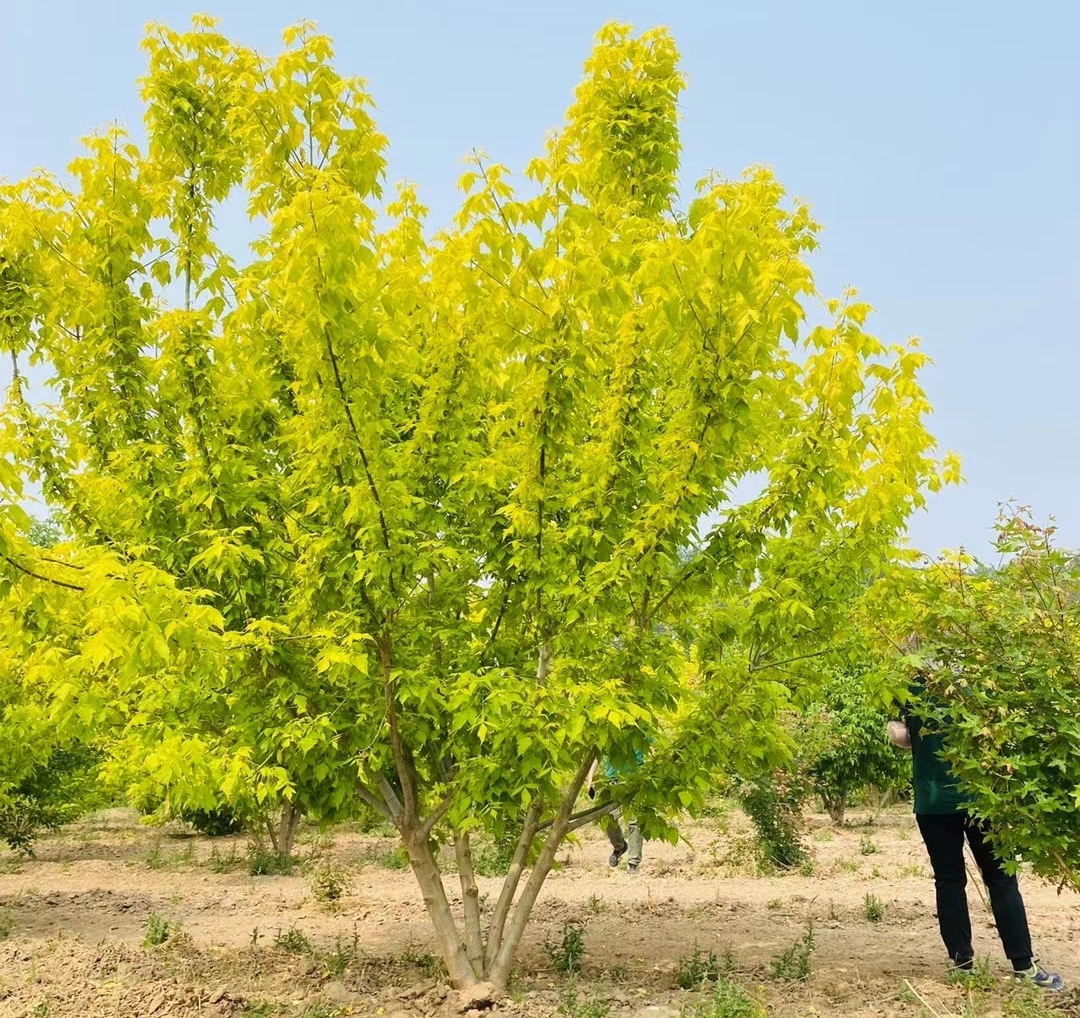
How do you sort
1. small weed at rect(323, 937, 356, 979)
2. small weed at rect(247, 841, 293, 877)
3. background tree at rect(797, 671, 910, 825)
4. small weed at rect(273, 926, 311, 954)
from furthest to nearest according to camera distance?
background tree at rect(797, 671, 910, 825)
small weed at rect(247, 841, 293, 877)
small weed at rect(273, 926, 311, 954)
small weed at rect(323, 937, 356, 979)

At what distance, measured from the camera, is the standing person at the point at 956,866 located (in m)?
4.26

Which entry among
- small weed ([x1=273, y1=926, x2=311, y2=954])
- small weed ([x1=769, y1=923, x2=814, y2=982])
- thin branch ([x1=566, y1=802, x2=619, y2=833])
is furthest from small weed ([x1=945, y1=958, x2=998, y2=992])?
small weed ([x1=273, y1=926, x2=311, y2=954])

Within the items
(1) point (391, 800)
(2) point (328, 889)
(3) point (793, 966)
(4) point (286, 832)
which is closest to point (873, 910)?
(3) point (793, 966)

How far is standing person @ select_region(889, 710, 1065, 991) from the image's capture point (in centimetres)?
426

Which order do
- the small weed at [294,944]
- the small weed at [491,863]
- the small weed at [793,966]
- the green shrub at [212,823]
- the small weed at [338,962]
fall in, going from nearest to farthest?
the small weed at [793,966]
the small weed at [338,962]
the small weed at [294,944]
the small weed at [491,863]
the green shrub at [212,823]

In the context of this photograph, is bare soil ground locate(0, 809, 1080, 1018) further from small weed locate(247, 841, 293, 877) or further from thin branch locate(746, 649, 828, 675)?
thin branch locate(746, 649, 828, 675)

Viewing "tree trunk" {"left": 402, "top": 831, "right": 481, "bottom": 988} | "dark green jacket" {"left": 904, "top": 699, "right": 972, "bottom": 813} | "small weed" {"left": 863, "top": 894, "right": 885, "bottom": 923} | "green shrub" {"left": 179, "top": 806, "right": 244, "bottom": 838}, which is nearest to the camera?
"dark green jacket" {"left": 904, "top": 699, "right": 972, "bottom": 813}

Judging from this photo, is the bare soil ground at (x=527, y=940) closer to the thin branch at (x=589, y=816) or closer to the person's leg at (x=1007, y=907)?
the person's leg at (x=1007, y=907)

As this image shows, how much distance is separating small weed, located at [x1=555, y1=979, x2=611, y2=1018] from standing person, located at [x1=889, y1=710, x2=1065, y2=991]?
5.97ft

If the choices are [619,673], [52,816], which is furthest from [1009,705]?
[52,816]

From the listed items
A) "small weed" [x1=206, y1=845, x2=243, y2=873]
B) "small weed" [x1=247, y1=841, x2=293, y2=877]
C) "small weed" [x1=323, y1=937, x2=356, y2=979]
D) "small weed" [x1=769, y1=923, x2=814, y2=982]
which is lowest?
"small weed" [x1=206, y1=845, x2=243, y2=873]

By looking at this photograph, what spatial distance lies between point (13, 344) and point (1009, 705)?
16.6 ft

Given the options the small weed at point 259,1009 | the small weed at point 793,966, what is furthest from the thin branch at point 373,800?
the small weed at point 793,966

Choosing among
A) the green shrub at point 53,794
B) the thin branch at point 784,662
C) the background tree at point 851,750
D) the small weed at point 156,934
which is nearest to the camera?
the thin branch at point 784,662
